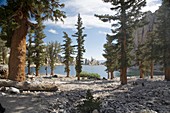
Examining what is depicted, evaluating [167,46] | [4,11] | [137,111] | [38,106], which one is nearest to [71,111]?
[38,106]

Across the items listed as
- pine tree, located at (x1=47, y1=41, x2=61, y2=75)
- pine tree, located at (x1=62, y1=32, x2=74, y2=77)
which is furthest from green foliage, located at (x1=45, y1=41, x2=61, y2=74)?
pine tree, located at (x1=62, y1=32, x2=74, y2=77)

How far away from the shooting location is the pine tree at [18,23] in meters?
14.5

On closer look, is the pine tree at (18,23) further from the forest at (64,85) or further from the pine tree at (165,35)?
the pine tree at (165,35)

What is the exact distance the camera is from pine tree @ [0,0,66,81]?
47.6 ft

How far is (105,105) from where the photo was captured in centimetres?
1011

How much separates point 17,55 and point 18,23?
2757 mm

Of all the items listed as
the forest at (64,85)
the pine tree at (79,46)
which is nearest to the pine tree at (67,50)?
the pine tree at (79,46)

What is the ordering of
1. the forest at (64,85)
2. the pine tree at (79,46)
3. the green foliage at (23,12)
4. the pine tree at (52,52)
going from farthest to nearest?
the pine tree at (52,52), the pine tree at (79,46), the green foliage at (23,12), the forest at (64,85)

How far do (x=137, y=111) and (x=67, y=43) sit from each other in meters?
41.4

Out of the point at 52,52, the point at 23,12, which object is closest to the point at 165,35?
the point at 23,12

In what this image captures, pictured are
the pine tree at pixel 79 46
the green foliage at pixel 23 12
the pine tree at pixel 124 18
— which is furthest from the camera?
the pine tree at pixel 79 46

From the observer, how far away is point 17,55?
1570 cm

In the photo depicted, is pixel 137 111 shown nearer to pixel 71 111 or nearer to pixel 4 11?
pixel 71 111

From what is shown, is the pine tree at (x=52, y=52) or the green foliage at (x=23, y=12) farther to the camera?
the pine tree at (x=52, y=52)
